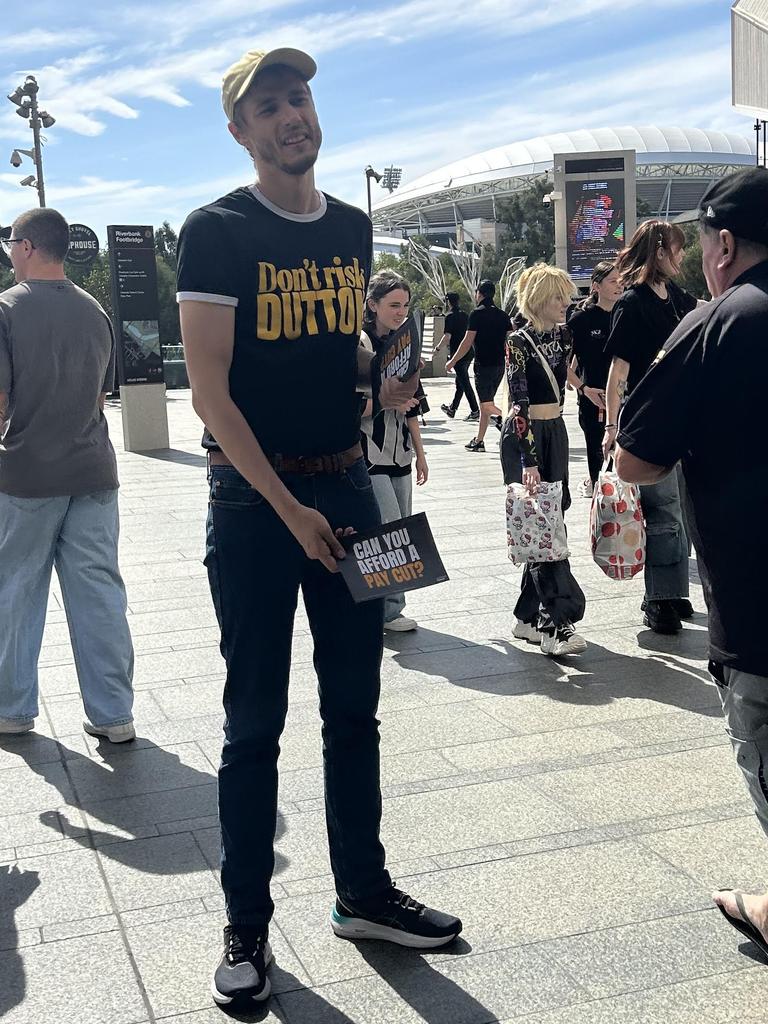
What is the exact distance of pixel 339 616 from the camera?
2947mm

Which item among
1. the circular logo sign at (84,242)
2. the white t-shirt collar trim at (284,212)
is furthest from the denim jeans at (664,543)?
the circular logo sign at (84,242)

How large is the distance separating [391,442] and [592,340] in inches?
110

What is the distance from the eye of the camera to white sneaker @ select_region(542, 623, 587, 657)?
558 centimetres

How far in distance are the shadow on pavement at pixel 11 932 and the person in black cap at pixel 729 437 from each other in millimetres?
1707

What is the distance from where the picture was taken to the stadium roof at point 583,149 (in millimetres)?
128375

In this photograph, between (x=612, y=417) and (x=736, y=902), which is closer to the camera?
(x=736, y=902)

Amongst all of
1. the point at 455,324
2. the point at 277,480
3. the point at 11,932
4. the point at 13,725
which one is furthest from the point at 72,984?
the point at 455,324

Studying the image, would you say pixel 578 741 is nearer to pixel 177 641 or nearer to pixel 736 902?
pixel 736 902

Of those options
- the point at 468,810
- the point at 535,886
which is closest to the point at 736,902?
the point at 535,886

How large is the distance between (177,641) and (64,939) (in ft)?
9.96

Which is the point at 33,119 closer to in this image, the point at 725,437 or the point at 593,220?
the point at 593,220

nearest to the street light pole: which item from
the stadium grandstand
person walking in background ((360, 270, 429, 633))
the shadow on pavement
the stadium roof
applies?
person walking in background ((360, 270, 429, 633))

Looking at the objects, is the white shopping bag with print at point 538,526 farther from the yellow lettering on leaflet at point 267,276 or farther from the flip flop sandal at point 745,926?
the yellow lettering on leaflet at point 267,276

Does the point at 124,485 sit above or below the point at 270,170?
below
